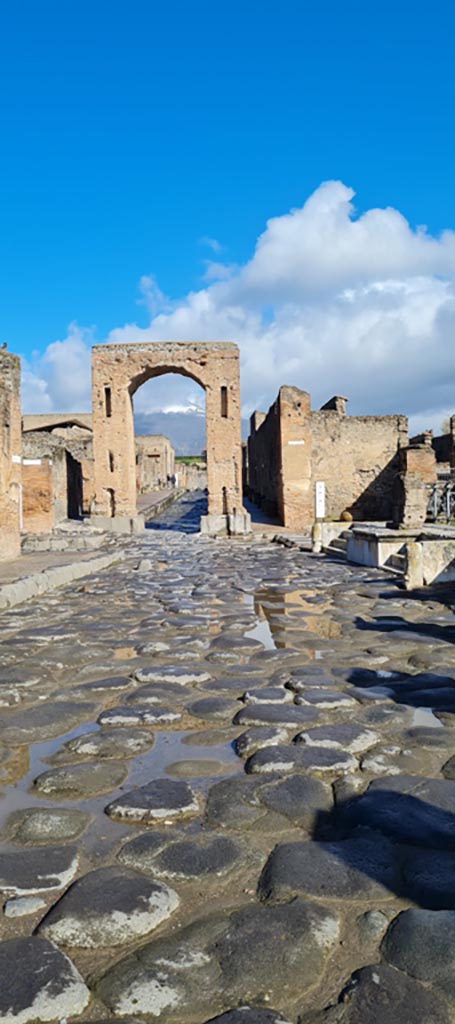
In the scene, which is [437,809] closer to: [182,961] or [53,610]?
[182,961]

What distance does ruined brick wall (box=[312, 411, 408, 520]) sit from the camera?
24302mm

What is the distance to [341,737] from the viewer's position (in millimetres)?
2992

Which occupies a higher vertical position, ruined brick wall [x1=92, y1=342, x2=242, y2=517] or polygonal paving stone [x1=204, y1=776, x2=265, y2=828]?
ruined brick wall [x1=92, y1=342, x2=242, y2=517]

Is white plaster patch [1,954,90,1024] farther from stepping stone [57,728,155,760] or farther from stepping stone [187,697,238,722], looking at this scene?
stepping stone [187,697,238,722]

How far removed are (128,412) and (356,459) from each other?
26.0ft

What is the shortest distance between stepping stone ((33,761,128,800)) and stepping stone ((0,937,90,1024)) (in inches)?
35.5

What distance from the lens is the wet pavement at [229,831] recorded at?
4.85 ft

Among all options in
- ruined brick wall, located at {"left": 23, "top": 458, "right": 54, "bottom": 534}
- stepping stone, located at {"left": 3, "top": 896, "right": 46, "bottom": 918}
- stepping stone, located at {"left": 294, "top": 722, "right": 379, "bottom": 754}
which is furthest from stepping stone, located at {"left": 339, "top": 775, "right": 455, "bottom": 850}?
ruined brick wall, located at {"left": 23, "top": 458, "right": 54, "bottom": 534}

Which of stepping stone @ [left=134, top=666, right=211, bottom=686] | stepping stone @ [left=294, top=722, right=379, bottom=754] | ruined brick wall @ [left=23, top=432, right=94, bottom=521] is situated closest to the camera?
stepping stone @ [left=294, top=722, right=379, bottom=754]

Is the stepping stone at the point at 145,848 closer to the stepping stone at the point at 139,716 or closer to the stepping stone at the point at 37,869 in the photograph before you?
the stepping stone at the point at 37,869

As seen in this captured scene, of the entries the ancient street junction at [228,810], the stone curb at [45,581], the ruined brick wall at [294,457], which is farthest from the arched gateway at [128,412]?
the ancient street junction at [228,810]

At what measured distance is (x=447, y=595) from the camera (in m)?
7.33

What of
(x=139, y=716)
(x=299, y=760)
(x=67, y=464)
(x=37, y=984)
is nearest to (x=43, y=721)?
(x=139, y=716)

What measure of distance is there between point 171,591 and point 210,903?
6.51 meters
